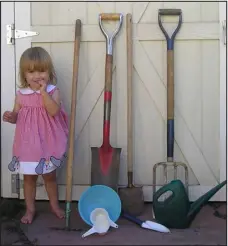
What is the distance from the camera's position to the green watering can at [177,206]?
9.86ft

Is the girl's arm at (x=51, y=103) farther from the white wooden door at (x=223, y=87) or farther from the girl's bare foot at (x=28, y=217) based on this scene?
the white wooden door at (x=223, y=87)

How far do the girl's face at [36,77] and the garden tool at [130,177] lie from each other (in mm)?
635

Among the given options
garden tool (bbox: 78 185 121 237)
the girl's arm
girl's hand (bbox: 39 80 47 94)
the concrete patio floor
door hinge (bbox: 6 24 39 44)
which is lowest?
the concrete patio floor

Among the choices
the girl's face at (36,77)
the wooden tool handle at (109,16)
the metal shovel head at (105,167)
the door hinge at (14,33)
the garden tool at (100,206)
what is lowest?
the garden tool at (100,206)

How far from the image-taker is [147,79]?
355 cm

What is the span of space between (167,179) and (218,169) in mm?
401

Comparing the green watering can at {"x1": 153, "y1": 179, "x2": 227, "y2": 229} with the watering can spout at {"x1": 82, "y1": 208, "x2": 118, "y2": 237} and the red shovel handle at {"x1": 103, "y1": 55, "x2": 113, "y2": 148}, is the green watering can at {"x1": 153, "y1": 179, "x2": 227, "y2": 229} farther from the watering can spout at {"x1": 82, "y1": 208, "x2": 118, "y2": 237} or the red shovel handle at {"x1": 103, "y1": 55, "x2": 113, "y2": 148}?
the red shovel handle at {"x1": 103, "y1": 55, "x2": 113, "y2": 148}

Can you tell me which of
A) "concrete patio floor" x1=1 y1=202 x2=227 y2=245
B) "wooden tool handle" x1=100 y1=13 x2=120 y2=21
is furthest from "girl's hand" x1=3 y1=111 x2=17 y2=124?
"wooden tool handle" x1=100 y1=13 x2=120 y2=21

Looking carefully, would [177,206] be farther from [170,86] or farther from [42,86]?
[42,86]

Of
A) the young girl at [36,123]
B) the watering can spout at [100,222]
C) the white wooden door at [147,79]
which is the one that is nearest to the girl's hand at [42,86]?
the young girl at [36,123]

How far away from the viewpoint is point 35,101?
322 centimetres

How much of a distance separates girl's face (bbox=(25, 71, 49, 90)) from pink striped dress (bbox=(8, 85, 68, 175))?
5 cm

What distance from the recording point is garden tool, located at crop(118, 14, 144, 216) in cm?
334

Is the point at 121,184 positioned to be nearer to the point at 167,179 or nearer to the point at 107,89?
the point at 167,179
